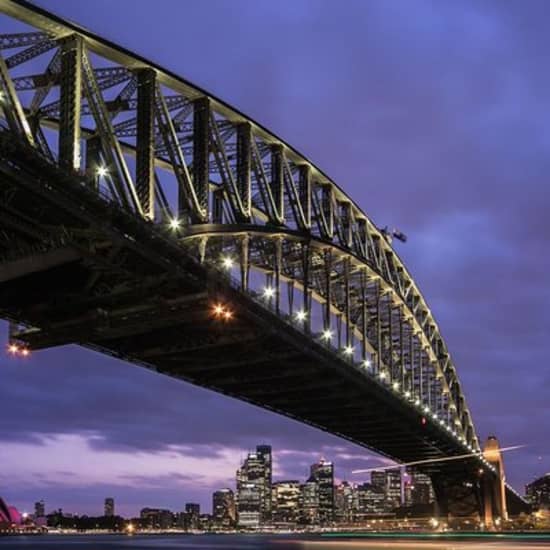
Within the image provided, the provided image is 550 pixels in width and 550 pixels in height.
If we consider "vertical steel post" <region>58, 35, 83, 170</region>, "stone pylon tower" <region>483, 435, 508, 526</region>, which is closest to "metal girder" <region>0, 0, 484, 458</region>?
"vertical steel post" <region>58, 35, 83, 170</region>

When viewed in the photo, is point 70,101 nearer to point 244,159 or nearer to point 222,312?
point 222,312

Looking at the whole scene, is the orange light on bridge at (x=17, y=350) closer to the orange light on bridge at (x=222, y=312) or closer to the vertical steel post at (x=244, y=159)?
the orange light on bridge at (x=222, y=312)

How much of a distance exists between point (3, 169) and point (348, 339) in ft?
159

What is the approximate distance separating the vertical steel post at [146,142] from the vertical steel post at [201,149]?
5.06 m

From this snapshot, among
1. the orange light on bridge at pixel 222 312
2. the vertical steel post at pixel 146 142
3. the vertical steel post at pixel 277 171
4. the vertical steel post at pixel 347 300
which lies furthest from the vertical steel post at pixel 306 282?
the vertical steel post at pixel 146 142

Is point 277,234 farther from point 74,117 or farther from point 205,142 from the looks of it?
point 74,117

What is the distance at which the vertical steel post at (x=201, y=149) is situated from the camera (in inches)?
1876

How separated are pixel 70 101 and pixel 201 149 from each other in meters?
12.5

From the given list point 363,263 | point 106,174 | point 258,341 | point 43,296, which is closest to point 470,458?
point 363,263

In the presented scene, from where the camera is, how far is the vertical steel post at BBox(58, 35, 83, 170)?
1415 inches

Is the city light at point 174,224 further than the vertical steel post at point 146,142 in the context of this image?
Yes

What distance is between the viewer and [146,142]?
4234cm

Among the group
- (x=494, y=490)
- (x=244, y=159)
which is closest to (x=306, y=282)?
(x=244, y=159)

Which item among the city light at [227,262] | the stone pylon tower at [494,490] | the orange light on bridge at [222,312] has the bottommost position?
the stone pylon tower at [494,490]
